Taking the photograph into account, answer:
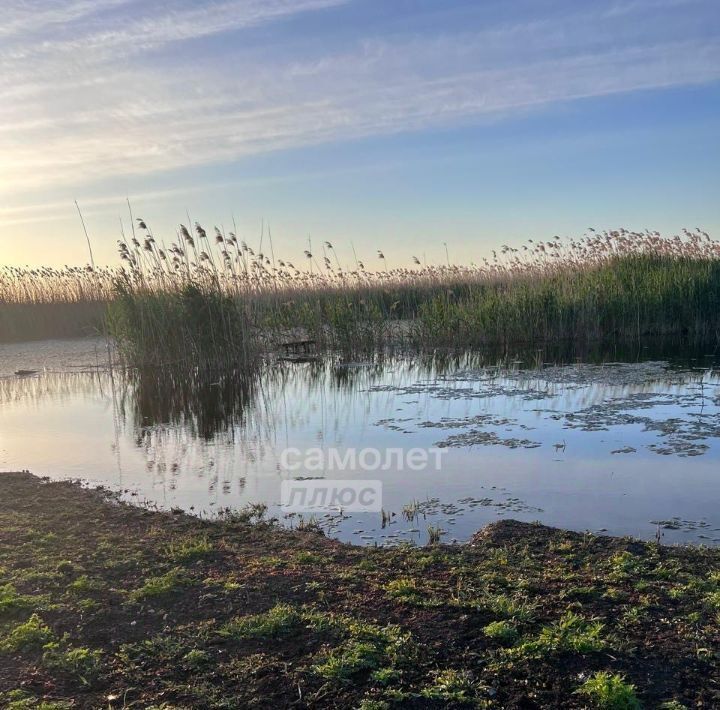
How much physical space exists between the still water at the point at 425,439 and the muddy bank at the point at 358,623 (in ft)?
2.43

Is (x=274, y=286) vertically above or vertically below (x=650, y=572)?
above

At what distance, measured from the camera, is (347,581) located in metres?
3.25

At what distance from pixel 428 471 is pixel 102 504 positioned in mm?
2500

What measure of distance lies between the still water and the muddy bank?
740mm

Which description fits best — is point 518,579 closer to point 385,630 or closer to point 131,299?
point 385,630

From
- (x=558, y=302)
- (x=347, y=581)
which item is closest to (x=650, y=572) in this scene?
(x=347, y=581)

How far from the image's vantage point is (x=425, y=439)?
6.58 m

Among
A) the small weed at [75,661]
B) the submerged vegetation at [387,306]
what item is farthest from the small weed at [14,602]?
the submerged vegetation at [387,306]

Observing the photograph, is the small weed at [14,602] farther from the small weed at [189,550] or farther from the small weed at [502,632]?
the small weed at [502,632]

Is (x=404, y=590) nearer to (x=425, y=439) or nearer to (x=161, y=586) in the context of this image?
(x=161, y=586)

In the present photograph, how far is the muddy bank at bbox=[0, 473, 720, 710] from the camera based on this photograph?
2346 mm

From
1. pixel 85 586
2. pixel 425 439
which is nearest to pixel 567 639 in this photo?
pixel 85 586

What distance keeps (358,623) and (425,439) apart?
12.8ft
